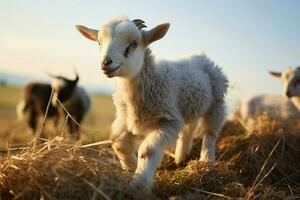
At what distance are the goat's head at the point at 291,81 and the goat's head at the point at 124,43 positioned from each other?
646 centimetres

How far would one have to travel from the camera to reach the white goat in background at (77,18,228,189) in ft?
17.4

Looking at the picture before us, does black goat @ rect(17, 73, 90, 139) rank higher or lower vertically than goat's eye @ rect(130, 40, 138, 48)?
lower

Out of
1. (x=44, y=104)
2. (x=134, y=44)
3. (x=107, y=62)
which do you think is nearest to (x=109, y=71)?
(x=107, y=62)

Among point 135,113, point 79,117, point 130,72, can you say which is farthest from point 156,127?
point 79,117

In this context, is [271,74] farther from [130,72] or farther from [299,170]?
[130,72]

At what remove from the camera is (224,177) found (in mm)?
5809

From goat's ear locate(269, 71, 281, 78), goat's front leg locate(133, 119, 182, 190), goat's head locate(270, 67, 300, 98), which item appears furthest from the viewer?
goat's ear locate(269, 71, 281, 78)

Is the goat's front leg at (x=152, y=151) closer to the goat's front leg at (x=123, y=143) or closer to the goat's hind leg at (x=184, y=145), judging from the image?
the goat's front leg at (x=123, y=143)

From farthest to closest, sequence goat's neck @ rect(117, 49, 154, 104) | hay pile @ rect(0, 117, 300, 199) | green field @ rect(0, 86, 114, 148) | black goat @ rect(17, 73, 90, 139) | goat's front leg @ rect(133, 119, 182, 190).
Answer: black goat @ rect(17, 73, 90, 139) < green field @ rect(0, 86, 114, 148) < goat's neck @ rect(117, 49, 154, 104) < goat's front leg @ rect(133, 119, 182, 190) < hay pile @ rect(0, 117, 300, 199)

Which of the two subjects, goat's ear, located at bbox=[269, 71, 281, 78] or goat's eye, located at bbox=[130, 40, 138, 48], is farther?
goat's ear, located at bbox=[269, 71, 281, 78]

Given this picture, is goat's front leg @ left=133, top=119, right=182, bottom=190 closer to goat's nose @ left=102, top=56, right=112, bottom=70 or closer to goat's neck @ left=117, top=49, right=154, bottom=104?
goat's neck @ left=117, top=49, right=154, bottom=104

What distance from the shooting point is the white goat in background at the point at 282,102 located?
11602 mm

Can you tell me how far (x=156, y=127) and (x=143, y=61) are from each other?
879 millimetres

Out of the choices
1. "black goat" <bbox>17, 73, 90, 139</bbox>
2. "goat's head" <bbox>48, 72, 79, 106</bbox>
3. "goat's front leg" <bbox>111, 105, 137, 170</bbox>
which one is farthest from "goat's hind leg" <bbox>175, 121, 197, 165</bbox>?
"black goat" <bbox>17, 73, 90, 139</bbox>
